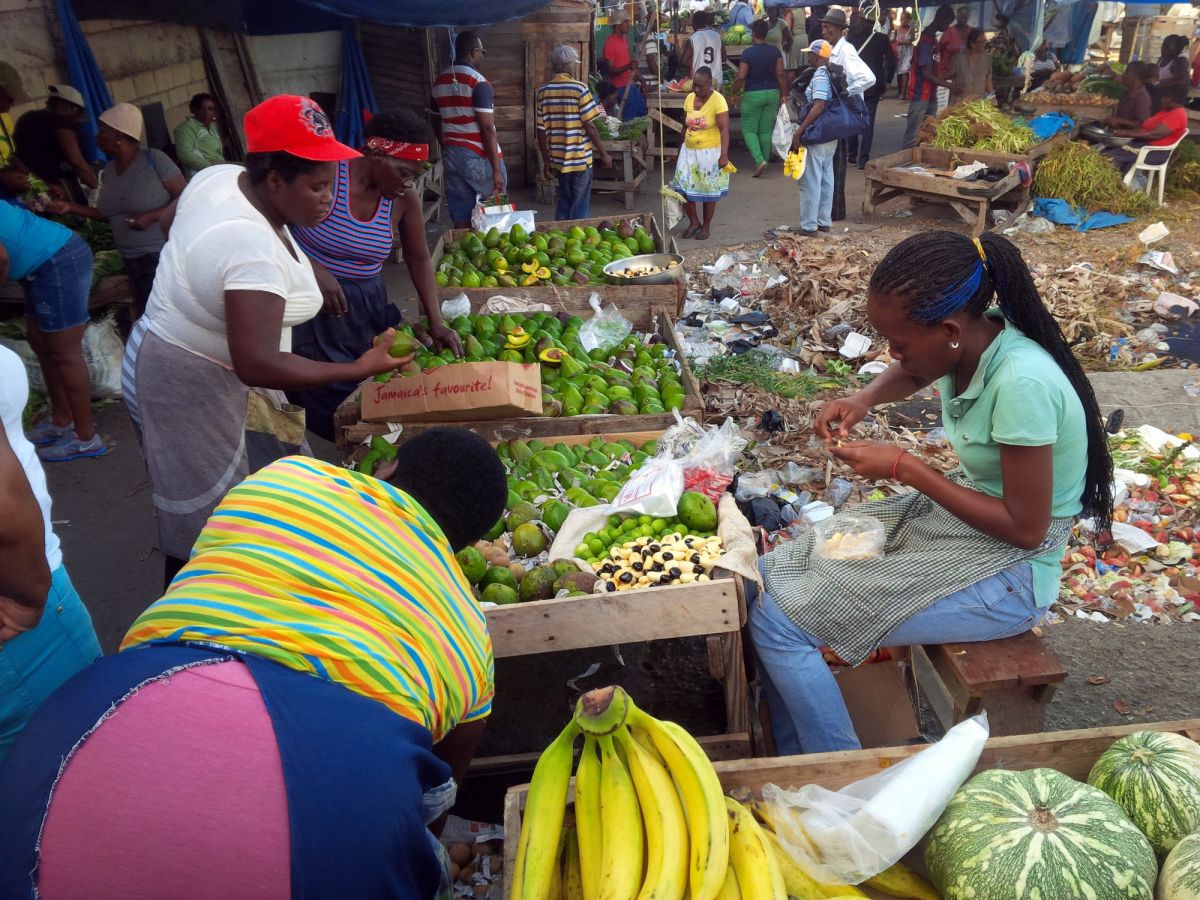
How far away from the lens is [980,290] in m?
2.39

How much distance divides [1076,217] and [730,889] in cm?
1074

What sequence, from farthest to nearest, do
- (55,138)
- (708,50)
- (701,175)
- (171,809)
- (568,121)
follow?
(708,50), (701,175), (568,121), (55,138), (171,809)

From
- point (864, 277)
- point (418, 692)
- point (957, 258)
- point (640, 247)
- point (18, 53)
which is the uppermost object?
point (18, 53)

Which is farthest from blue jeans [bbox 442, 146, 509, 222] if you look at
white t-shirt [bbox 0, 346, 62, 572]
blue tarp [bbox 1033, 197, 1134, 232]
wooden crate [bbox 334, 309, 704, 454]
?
white t-shirt [bbox 0, 346, 62, 572]

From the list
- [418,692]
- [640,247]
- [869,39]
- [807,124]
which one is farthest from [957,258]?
[869,39]

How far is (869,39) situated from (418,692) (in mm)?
14790

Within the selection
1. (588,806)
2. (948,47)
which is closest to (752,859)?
(588,806)

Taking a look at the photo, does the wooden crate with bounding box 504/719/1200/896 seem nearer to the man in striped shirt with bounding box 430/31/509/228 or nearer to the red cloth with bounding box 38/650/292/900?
the red cloth with bounding box 38/650/292/900

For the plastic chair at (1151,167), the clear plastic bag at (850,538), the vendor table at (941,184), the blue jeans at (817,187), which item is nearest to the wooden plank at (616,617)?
the clear plastic bag at (850,538)

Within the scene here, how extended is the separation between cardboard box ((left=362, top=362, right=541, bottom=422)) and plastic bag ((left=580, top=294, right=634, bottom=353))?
3.67 ft

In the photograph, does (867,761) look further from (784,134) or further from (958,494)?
(784,134)

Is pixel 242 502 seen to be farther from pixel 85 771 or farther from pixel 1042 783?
pixel 1042 783

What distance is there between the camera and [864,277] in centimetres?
822

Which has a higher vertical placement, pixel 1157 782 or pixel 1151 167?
pixel 1157 782
